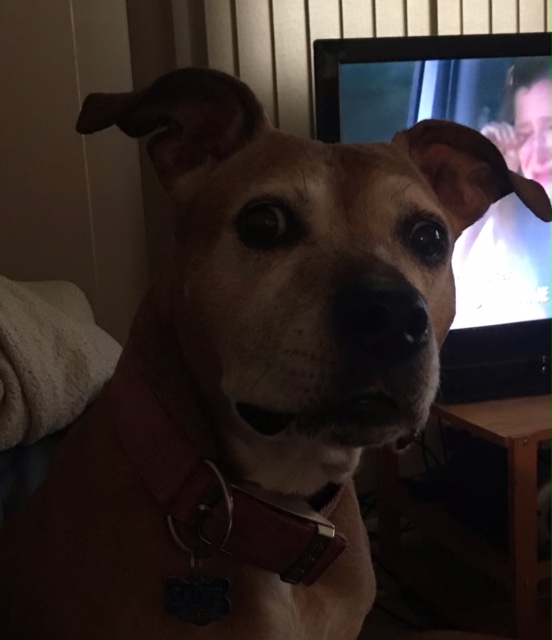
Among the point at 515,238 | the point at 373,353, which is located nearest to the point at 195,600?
the point at 373,353

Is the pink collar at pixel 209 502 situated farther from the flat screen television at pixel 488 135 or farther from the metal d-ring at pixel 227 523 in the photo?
the flat screen television at pixel 488 135

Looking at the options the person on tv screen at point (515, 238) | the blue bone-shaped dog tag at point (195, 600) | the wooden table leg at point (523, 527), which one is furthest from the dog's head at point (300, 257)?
the person on tv screen at point (515, 238)

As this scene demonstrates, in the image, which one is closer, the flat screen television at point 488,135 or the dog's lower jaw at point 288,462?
the dog's lower jaw at point 288,462

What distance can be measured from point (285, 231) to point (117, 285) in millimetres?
1097

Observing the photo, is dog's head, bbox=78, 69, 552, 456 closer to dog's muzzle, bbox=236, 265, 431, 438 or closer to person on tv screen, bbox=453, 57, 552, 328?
dog's muzzle, bbox=236, 265, 431, 438

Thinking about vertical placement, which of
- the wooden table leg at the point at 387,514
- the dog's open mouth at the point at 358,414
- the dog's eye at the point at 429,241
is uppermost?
the dog's eye at the point at 429,241

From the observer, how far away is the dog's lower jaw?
99cm

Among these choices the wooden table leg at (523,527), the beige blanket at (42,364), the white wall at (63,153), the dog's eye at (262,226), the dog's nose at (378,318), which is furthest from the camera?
the white wall at (63,153)

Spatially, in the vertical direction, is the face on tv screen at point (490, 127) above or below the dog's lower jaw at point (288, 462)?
above

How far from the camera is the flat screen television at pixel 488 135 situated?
184 cm

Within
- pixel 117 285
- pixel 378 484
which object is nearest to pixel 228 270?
pixel 117 285

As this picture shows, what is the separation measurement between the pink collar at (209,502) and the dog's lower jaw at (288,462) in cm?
7

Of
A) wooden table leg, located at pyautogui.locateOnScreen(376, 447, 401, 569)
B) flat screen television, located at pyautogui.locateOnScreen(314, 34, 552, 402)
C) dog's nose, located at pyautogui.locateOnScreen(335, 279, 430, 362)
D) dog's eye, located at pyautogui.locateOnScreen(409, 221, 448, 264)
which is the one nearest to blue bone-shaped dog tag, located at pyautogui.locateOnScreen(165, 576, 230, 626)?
dog's nose, located at pyautogui.locateOnScreen(335, 279, 430, 362)

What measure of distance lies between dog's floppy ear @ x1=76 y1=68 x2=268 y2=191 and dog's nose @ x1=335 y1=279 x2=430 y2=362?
40cm
